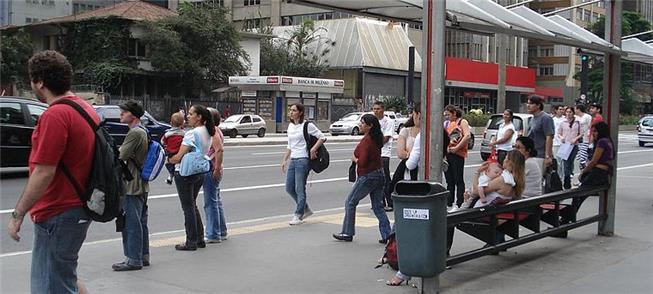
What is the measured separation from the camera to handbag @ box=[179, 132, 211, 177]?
7.96 metres

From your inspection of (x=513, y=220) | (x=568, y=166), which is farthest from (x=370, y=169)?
(x=568, y=166)

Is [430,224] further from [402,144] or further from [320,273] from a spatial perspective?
[402,144]

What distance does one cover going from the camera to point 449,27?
22.2ft

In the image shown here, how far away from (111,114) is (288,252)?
49.0 feet

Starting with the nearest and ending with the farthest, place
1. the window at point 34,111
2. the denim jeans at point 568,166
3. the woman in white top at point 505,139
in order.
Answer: the woman in white top at point 505,139 → the denim jeans at point 568,166 → the window at point 34,111

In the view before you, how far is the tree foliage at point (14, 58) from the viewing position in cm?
5066

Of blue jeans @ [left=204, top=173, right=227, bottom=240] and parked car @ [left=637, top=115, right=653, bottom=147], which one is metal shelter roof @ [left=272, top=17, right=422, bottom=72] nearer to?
parked car @ [left=637, top=115, right=653, bottom=147]

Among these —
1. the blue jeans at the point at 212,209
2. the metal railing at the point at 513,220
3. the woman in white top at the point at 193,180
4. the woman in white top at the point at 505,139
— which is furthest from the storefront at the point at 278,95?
the metal railing at the point at 513,220

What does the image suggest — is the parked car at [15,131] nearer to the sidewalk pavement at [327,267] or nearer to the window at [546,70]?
the sidewalk pavement at [327,267]

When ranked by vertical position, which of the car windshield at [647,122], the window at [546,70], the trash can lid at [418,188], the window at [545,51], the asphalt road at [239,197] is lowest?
the asphalt road at [239,197]

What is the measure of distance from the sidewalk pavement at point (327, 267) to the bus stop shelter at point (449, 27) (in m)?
0.83

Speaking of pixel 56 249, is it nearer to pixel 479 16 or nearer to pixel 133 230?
pixel 133 230

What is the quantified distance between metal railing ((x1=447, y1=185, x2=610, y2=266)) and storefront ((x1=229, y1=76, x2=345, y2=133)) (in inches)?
1406

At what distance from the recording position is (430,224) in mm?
5879
